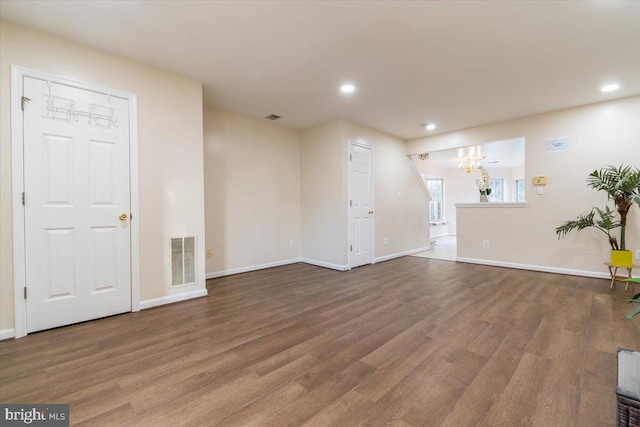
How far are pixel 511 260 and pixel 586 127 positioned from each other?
2299 millimetres

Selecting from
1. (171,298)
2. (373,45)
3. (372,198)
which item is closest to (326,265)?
(372,198)

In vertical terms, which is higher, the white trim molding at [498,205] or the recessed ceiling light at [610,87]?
the recessed ceiling light at [610,87]

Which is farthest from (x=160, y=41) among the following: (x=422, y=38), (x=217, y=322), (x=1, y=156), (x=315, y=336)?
(x=315, y=336)

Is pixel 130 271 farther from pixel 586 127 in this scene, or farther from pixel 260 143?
pixel 586 127

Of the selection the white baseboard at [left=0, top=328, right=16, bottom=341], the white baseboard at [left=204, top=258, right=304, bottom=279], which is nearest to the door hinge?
the white baseboard at [left=0, top=328, right=16, bottom=341]

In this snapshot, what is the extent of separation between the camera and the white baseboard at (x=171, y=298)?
2877 mm

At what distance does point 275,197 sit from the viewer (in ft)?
16.3

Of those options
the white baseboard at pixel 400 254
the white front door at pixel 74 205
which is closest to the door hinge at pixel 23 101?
the white front door at pixel 74 205

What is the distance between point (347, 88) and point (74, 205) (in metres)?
3.17

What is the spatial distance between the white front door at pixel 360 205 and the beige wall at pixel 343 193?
0.15 meters

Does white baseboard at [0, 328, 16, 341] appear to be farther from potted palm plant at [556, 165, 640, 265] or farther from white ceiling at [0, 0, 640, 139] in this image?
potted palm plant at [556, 165, 640, 265]

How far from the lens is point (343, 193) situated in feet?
15.0

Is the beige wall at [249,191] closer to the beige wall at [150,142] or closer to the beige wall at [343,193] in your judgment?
the beige wall at [343,193]

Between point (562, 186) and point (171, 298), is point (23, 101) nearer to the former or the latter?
point (171, 298)
